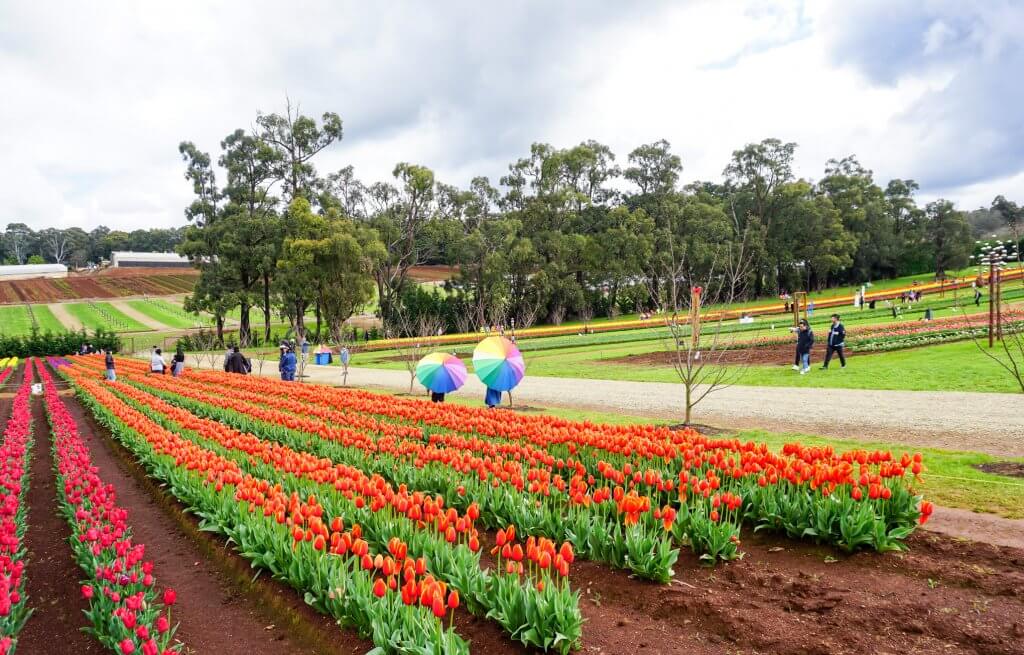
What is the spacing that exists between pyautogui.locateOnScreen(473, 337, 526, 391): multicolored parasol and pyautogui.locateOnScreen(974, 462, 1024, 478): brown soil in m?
7.10

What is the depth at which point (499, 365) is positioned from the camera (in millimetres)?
12000

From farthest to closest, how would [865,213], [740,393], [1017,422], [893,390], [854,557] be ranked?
[865,213]
[740,393]
[893,390]
[1017,422]
[854,557]

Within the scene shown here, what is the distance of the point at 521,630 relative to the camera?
3.63m

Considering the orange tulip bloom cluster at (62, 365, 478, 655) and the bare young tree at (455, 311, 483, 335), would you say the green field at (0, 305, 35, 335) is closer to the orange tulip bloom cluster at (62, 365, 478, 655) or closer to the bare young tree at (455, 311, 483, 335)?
the bare young tree at (455, 311, 483, 335)

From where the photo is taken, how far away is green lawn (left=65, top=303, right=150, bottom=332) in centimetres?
7424

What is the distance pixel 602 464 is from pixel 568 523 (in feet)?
3.21

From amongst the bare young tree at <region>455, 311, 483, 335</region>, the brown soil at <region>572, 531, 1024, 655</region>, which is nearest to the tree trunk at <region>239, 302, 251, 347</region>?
the bare young tree at <region>455, 311, 483, 335</region>

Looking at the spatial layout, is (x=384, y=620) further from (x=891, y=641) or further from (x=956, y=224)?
(x=956, y=224)

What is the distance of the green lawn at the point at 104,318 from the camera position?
74238 mm

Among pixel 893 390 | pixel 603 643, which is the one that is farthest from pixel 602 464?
pixel 893 390

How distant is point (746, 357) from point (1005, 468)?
12.9 meters

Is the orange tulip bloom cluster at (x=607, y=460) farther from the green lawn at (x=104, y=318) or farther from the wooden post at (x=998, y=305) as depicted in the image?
the green lawn at (x=104, y=318)

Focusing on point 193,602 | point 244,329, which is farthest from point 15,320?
point 193,602

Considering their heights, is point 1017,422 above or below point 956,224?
below
